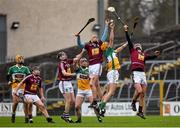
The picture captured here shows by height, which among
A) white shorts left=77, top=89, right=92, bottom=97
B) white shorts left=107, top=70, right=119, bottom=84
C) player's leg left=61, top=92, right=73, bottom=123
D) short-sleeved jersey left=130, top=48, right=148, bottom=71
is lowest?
player's leg left=61, top=92, right=73, bottom=123

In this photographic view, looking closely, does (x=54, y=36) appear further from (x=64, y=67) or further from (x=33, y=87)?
(x=64, y=67)

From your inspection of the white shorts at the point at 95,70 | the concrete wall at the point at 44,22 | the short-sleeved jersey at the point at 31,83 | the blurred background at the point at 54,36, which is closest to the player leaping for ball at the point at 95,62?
the white shorts at the point at 95,70

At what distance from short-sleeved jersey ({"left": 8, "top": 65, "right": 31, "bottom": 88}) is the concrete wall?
56.0 ft

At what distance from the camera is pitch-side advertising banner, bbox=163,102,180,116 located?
139 ft

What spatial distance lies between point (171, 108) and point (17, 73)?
8989 mm

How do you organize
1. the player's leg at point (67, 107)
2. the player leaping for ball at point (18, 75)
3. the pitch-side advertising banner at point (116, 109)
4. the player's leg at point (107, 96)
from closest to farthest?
the player's leg at point (107, 96) → the player's leg at point (67, 107) → the player leaping for ball at point (18, 75) → the pitch-side advertising banner at point (116, 109)

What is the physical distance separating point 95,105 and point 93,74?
1.07 metres

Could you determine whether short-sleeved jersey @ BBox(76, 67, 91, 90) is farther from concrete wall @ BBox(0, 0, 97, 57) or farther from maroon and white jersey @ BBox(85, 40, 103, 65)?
concrete wall @ BBox(0, 0, 97, 57)

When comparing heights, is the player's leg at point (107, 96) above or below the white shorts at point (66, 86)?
below

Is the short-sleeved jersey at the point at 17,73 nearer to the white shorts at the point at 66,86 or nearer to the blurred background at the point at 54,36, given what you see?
the white shorts at the point at 66,86

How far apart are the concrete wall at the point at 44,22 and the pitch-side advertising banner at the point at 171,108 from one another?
13.2 m

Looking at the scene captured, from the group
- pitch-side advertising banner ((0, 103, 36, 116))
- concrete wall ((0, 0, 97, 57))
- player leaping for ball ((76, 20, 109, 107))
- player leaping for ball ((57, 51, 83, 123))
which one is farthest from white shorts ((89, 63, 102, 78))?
concrete wall ((0, 0, 97, 57))

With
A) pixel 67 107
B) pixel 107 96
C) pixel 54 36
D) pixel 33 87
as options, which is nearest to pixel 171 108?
pixel 67 107

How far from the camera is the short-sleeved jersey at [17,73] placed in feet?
118
